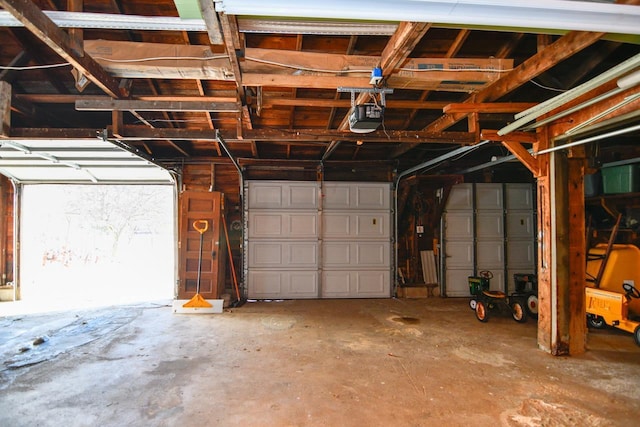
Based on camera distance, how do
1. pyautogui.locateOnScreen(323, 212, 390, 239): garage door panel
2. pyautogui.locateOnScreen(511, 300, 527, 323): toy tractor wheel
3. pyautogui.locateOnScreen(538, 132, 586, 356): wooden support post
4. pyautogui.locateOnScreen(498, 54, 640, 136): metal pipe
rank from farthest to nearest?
pyautogui.locateOnScreen(323, 212, 390, 239): garage door panel < pyautogui.locateOnScreen(511, 300, 527, 323): toy tractor wheel < pyautogui.locateOnScreen(538, 132, 586, 356): wooden support post < pyautogui.locateOnScreen(498, 54, 640, 136): metal pipe

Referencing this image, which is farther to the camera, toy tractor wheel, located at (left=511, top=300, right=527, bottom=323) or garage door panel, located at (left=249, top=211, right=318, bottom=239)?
garage door panel, located at (left=249, top=211, right=318, bottom=239)

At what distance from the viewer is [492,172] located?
7.14 m

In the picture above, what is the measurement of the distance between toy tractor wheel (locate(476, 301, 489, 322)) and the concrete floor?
10 centimetres

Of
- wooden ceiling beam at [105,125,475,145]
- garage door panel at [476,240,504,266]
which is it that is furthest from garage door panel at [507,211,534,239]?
wooden ceiling beam at [105,125,475,145]

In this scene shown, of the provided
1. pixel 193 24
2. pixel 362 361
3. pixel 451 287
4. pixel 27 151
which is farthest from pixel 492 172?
pixel 27 151

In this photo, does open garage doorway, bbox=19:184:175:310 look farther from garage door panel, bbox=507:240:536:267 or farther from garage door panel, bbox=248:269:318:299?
garage door panel, bbox=507:240:536:267

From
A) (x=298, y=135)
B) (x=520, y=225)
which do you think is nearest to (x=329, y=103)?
(x=298, y=135)

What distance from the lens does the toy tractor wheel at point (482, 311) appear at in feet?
16.3

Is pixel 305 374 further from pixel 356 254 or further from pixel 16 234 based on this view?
pixel 16 234

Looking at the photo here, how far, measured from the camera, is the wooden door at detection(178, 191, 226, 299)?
5.83 m

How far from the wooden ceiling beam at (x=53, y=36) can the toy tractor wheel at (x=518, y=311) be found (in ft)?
19.7

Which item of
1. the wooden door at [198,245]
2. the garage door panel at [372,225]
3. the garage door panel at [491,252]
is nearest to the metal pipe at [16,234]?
the wooden door at [198,245]

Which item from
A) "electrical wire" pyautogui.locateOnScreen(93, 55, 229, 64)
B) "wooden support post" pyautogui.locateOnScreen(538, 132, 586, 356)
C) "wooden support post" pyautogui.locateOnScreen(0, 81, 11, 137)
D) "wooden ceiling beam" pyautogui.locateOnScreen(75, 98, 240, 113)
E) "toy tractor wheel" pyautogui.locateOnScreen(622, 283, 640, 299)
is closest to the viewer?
"electrical wire" pyautogui.locateOnScreen(93, 55, 229, 64)

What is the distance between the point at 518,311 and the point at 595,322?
934 millimetres
